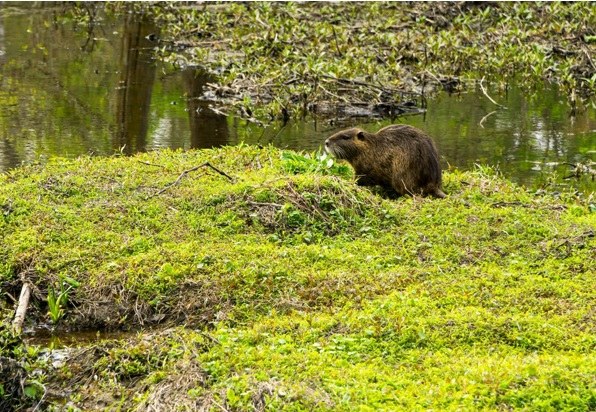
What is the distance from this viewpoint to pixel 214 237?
6.80 metres

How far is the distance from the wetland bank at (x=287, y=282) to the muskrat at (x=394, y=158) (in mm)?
160

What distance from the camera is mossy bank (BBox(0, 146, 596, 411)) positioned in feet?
15.5

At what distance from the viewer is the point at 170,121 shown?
38.1 feet

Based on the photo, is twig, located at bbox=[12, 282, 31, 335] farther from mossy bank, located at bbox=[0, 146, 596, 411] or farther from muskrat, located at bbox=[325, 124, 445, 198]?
muskrat, located at bbox=[325, 124, 445, 198]

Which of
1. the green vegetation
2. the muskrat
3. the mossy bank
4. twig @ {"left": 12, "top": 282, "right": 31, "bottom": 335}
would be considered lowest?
twig @ {"left": 12, "top": 282, "right": 31, "bottom": 335}

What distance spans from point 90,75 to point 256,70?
2590 mm

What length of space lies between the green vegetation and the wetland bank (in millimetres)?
1339

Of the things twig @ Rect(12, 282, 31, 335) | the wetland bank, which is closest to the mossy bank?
the wetland bank

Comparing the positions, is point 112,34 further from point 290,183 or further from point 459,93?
point 290,183

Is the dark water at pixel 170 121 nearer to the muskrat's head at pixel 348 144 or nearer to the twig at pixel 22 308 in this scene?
the muskrat's head at pixel 348 144

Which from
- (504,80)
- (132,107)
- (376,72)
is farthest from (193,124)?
(504,80)

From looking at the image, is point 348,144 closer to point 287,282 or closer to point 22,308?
point 287,282

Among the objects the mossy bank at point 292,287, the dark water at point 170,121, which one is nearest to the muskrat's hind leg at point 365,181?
the mossy bank at point 292,287

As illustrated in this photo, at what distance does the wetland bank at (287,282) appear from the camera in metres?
4.77
